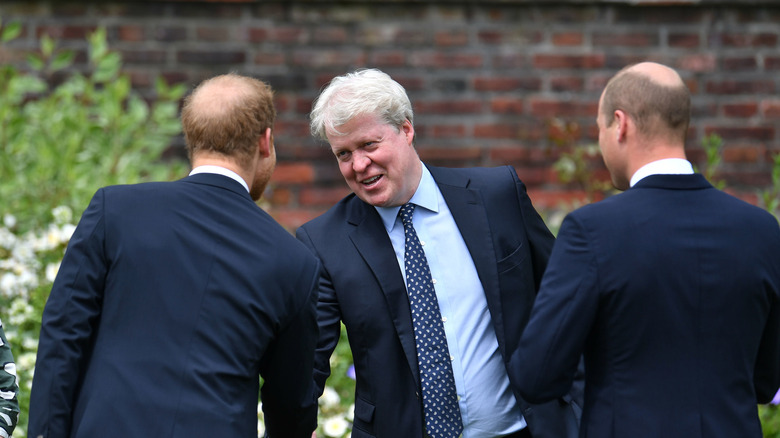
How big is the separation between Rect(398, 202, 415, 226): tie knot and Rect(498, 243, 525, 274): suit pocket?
318mm

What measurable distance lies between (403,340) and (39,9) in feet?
10.4

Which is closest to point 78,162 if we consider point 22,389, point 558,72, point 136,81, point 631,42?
point 136,81

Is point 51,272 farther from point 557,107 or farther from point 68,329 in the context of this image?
point 557,107

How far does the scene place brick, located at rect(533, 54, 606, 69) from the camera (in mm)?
4941

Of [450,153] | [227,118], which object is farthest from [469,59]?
[227,118]

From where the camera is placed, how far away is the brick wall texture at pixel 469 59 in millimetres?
4918

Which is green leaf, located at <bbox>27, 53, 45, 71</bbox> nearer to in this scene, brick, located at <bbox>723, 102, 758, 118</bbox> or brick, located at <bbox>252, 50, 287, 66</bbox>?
brick, located at <bbox>252, 50, 287, 66</bbox>

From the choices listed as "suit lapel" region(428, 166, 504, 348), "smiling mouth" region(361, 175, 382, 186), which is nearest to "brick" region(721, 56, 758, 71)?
"suit lapel" region(428, 166, 504, 348)

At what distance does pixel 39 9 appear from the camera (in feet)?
16.1

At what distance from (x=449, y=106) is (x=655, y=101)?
2.51 m

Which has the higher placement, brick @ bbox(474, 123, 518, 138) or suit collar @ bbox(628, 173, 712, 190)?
suit collar @ bbox(628, 173, 712, 190)

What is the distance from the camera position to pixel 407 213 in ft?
9.84

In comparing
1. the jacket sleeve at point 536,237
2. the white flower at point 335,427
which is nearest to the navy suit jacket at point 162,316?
the jacket sleeve at point 536,237

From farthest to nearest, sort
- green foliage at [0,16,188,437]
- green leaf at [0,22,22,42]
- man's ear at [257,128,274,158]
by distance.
Result: green leaf at [0,22,22,42], green foliage at [0,16,188,437], man's ear at [257,128,274,158]
